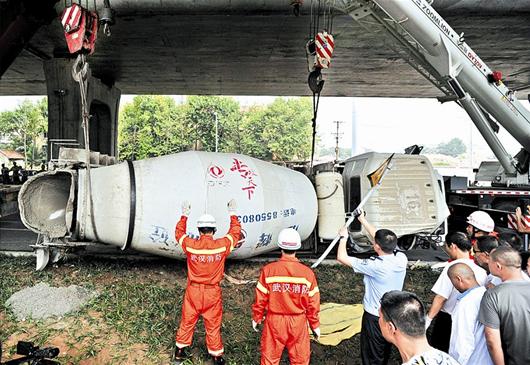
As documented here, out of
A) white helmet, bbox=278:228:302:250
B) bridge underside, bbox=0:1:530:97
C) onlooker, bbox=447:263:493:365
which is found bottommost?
onlooker, bbox=447:263:493:365

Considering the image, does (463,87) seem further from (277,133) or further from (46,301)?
(277,133)

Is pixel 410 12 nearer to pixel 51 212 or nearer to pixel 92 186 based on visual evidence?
pixel 92 186

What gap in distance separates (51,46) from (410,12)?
Result: 14075 mm

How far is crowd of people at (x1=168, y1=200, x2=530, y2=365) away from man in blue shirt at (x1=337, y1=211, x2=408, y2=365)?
1cm

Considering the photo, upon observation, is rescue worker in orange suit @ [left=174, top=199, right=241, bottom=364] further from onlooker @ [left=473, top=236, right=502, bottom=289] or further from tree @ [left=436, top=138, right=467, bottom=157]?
tree @ [left=436, top=138, right=467, bottom=157]

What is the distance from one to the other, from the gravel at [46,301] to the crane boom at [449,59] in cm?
801

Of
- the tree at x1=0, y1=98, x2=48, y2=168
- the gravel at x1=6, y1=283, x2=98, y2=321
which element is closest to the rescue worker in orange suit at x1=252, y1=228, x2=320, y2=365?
the gravel at x1=6, y1=283, x2=98, y2=321

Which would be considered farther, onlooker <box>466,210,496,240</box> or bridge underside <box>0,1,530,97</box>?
bridge underside <box>0,1,530,97</box>

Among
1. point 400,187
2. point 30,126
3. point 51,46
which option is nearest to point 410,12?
point 400,187

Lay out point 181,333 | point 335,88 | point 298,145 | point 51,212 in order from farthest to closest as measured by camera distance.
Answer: point 298,145, point 335,88, point 51,212, point 181,333

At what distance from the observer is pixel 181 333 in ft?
14.2

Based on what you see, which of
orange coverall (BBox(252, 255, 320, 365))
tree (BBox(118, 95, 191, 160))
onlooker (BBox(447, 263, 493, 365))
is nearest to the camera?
onlooker (BBox(447, 263, 493, 365))

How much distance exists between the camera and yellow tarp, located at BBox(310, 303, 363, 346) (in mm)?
4980

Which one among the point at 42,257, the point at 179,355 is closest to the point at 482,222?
the point at 179,355
